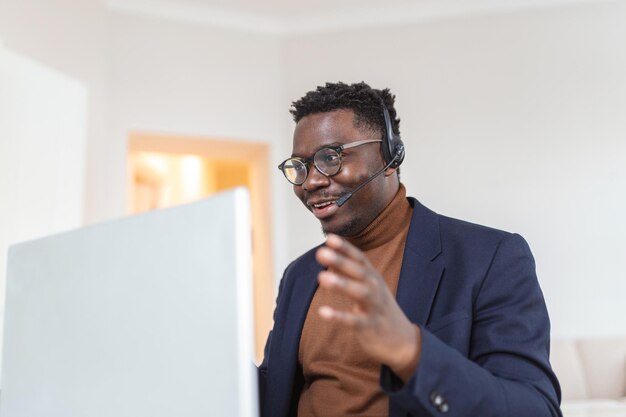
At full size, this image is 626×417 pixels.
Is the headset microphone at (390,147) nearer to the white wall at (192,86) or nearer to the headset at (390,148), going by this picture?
the headset at (390,148)

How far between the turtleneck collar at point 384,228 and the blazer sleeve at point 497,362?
0.25 meters

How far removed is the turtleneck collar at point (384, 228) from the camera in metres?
1.33

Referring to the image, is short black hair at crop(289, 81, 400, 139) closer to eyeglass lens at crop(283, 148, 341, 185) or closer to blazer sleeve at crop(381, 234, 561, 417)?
eyeglass lens at crop(283, 148, 341, 185)

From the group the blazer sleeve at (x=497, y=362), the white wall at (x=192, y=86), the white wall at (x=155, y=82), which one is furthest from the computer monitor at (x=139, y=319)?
the white wall at (x=192, y=86)

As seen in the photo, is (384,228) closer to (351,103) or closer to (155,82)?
(351,103)

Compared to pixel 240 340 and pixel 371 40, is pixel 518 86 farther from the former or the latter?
pixel 240 340

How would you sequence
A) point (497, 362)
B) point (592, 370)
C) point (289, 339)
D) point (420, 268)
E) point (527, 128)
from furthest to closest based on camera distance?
point (527, 128) < point (592, 370) < point (289, 339) < point (420, 268) < point (497, 362)

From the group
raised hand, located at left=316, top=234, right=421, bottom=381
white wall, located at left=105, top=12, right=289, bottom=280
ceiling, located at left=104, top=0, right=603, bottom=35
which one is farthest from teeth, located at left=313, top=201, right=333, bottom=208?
ceiling, located at left=104, top=0, right=603, bottom=35

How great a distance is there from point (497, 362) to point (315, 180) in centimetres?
50

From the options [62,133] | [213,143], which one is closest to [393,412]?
[62,133]

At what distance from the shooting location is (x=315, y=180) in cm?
125

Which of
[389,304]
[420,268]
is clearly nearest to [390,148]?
[420,268]

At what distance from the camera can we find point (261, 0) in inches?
151

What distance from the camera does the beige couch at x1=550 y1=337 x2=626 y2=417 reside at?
10.3ft
